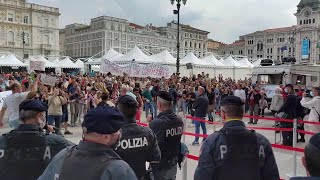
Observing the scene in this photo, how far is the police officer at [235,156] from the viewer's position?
3.33m

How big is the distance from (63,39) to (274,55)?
77.6 m

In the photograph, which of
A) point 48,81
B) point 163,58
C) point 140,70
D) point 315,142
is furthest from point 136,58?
point 315,142

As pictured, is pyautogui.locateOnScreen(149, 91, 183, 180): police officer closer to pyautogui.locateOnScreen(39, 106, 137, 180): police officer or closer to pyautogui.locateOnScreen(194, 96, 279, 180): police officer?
pyautogui.locateOnScreen(194, 96, 279, 180): police officer

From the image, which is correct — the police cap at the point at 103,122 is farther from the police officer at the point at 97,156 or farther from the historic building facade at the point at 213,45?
the historic building facade at the point at 213,45

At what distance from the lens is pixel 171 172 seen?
441cm

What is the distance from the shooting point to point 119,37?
11756 centimetres

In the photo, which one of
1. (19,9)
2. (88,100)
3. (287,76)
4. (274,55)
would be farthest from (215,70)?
(274,55)

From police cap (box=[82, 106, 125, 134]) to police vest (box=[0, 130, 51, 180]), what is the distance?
1.07 metres

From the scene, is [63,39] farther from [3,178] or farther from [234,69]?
[3,178]

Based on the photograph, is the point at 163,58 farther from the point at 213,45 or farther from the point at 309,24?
the point at 213,45

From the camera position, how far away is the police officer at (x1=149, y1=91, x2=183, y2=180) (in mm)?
4340

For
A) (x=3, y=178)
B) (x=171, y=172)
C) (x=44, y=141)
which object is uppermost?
(x=44, y=141)

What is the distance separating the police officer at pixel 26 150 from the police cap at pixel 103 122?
977mm

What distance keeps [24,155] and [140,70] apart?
65.6 ft
